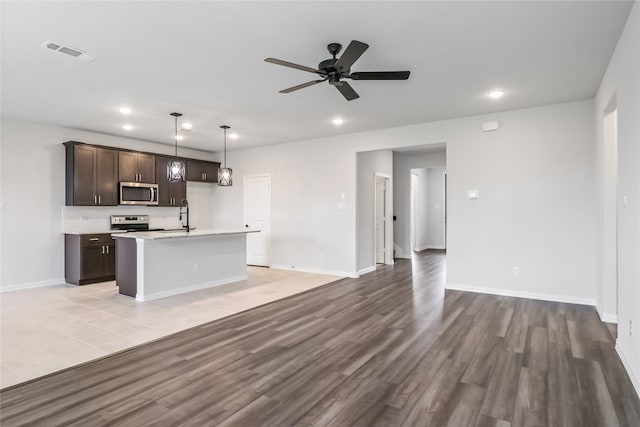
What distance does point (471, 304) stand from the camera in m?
4.66

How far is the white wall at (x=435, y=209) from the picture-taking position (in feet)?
37.1

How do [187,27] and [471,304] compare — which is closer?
[187,27]

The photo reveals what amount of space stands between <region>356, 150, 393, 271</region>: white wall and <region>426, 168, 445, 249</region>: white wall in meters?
4.33

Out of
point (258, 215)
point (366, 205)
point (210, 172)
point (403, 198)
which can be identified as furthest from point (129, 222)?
point (403, 198)

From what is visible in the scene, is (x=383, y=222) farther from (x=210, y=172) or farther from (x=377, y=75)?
(x=377, y=75)

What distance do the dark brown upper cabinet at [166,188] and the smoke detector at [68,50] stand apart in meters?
3.88

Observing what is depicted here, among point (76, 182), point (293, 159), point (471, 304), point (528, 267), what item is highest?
point (293, 159)

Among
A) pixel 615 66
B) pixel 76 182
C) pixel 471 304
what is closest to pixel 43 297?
pixel 76 182

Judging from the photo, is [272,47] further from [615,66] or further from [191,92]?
[615,66]

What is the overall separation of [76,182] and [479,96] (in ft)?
21.0

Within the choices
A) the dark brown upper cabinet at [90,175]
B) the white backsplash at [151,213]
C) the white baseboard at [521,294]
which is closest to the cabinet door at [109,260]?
the white backsplash at [151,213]

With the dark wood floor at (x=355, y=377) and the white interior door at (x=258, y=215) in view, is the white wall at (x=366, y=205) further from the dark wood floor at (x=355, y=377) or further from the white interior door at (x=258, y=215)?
the dark wood floor at (x=355, y=377)

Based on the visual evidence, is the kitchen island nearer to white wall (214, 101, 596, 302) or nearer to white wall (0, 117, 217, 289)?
white wall (0, 117, 217, 289)

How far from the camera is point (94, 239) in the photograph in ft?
19.7
